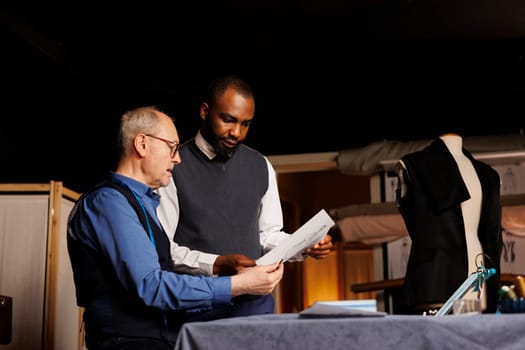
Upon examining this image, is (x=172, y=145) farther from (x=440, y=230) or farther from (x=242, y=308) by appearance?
(x=440, y=230)

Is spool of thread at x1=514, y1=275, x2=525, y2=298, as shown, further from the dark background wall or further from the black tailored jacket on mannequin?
the dark background wall

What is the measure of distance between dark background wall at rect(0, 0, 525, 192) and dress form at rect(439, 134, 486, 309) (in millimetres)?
1430

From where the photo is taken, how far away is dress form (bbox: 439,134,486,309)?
322 cm

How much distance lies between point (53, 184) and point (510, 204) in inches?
113

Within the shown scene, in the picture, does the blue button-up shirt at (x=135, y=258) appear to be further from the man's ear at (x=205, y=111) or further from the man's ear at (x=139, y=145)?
the man's ear at (x=205, y=111)

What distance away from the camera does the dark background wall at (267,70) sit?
474 centimetres

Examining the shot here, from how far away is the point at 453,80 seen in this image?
5402mm

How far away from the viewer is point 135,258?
6.58ft

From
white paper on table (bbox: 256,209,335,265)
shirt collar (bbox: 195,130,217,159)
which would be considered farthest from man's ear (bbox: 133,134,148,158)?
shirt collar (bbox: 195,130,217,159)

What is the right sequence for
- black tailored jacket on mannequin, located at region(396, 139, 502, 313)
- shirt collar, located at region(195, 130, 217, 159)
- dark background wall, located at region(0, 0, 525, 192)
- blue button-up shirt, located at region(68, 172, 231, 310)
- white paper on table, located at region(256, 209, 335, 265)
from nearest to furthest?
blue button-up shirt, located at region(68, 172, 231, 310)
white paper on table, located at region(256, 209, 335, 265)
shirt collar, located at region(195, 130, 217, 159)
black tailored jacket on mannequin, located at region(396, 139, 502, 313)
dark background wall, located at region(0, 0, 525, 192)

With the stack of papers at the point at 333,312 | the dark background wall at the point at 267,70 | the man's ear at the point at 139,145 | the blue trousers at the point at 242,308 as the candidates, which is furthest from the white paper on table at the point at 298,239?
the dark background wall at the point at 267,70

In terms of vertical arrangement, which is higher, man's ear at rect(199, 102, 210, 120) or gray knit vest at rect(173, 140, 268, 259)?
man's ear at rect(199, 102, 210, 120)

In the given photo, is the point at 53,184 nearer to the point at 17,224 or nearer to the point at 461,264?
the point at 17,224

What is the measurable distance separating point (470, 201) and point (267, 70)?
99.4 inches
